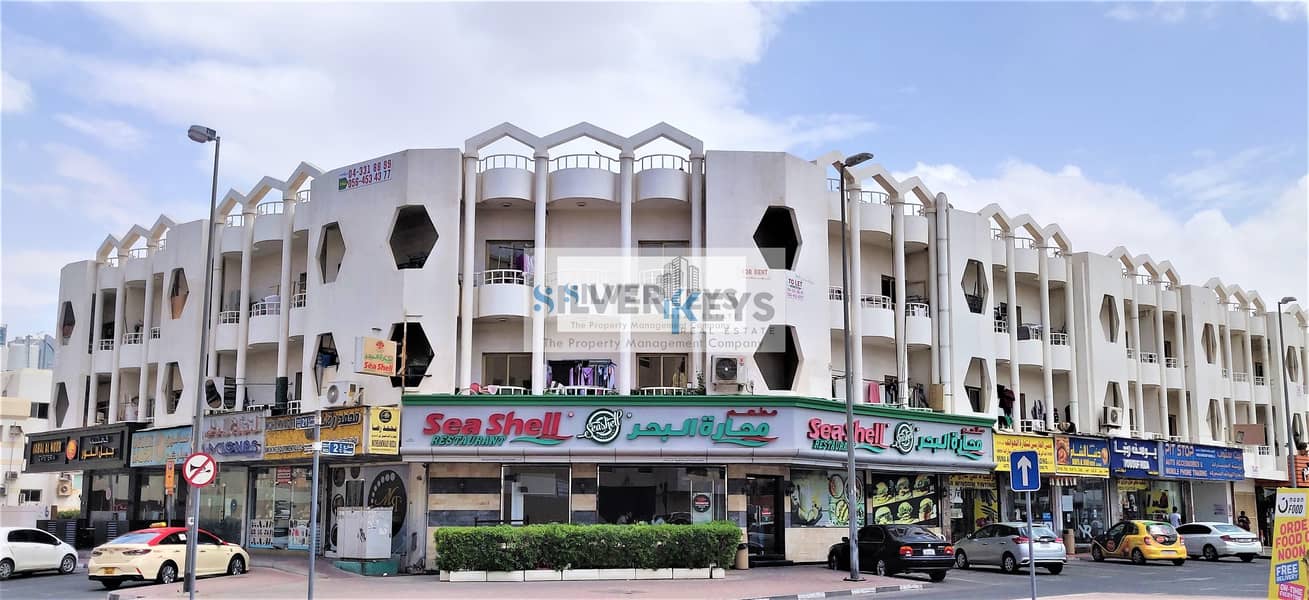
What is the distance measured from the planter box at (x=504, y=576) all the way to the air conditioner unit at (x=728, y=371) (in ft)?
25.5

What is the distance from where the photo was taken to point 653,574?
27.1 meters

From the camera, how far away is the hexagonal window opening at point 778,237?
108ft

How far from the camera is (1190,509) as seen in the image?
47.2 metres

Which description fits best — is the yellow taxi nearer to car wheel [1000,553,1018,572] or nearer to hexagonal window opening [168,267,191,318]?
car wheel [1000,553,1018,572]

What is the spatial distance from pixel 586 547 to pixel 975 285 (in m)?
18.7

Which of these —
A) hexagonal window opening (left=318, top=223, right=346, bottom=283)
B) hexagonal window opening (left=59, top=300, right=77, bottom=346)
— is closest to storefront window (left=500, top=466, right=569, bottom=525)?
hexagonal window opening (left=318, top=223, right=346, bottom=283)

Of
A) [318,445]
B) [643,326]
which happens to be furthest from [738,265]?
[318,445]

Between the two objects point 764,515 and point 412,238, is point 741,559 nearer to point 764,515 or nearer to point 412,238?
point 764,515

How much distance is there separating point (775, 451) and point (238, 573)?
14.3 metres

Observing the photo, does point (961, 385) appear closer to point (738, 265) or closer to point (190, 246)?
point (738, 265)

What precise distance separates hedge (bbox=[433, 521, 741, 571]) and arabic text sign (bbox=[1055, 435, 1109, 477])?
17332 mm

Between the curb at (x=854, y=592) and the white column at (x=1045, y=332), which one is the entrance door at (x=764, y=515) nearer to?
the curb at (x=854, y=592)

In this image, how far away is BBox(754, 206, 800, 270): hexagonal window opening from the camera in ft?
108

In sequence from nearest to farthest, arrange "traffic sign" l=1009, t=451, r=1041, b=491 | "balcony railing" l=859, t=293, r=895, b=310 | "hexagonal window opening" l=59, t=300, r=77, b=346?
"traffic sign" l=1009, t=451, r=1041, b=491
"balcony railing" l=859, t=293, r=895, b=310
"hexagonal window opening" l=59, t=300, r=77, b=346
